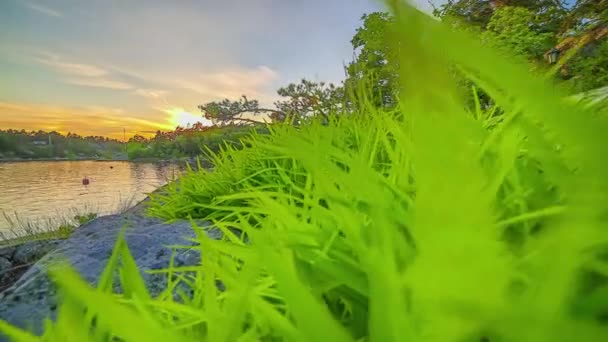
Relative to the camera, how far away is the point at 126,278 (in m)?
0.25

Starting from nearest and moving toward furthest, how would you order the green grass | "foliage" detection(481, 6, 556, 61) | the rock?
1. the green grass
2. the rock
3. "foliage" detection(481, 6, 556, 61)

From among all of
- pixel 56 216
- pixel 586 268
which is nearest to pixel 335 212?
pixel 586 268

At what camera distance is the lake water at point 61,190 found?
6.27 meters

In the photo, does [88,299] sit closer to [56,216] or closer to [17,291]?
[17,291]

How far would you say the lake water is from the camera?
6266mm

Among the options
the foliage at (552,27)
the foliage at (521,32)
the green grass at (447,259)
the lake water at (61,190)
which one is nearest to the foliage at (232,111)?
the lake water at (61,190)

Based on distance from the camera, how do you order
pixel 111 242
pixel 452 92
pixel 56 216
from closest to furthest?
pixel 452 92 → pixel 111 242 → pixel 56 216

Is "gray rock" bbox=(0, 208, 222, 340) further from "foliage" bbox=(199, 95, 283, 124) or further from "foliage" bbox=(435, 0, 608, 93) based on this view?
"foliage" bbox=(435, 0, 608, 93)

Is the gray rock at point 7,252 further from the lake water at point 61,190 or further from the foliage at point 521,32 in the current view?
the foliage at point 521,32

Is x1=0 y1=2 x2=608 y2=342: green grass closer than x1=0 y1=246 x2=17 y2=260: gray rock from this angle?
Yes

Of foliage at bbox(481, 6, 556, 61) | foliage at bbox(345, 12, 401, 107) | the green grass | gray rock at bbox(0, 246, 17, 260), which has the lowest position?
gray rock at bbox(0, 246, 17, 260)

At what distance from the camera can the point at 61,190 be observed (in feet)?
32.7

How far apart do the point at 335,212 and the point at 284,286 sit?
13 cm

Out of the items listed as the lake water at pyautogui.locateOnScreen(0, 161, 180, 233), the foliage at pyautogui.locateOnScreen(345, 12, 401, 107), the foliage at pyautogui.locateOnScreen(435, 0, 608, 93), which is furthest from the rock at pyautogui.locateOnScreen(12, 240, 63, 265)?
the foliage at pyautogui.locateOnScreen(435, 0, 608, 93)
